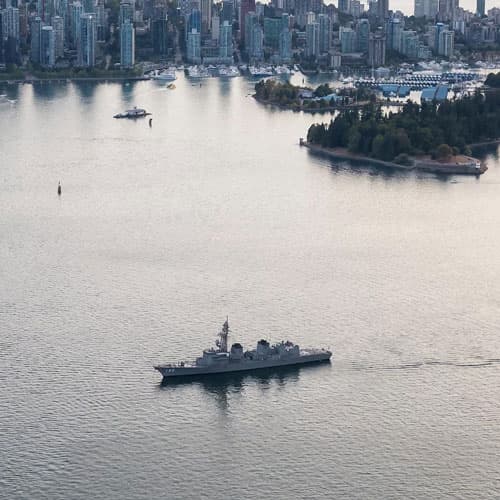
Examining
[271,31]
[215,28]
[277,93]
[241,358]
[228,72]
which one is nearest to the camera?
[241,358]

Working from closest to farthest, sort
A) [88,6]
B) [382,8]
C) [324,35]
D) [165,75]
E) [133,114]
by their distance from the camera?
1. [133,114]
2. [165,75]
3. [324,35]
4. [88,6]
5. [382,8]

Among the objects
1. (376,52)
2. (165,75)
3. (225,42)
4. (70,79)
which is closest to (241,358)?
(70,79)

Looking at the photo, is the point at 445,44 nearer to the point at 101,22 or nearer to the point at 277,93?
the point at 101,22

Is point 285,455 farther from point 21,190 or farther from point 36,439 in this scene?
point 21,190

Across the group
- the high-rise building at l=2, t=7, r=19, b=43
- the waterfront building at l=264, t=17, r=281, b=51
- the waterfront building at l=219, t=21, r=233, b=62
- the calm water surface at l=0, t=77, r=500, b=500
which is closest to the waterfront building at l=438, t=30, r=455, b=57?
the waterfront building at l=264, t=17, r=281, b=51

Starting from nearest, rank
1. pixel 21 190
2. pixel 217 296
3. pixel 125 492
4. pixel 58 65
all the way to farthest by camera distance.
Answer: pixel 125 492
pixel 217 296
pixel 21 190
pixel 58 65

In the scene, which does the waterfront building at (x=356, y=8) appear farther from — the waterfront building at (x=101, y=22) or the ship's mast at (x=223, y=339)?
the ship's mast at (x=223, y=339)

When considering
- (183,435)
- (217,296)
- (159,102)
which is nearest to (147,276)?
(217,296)

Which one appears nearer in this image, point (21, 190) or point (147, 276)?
point (147, 276)
